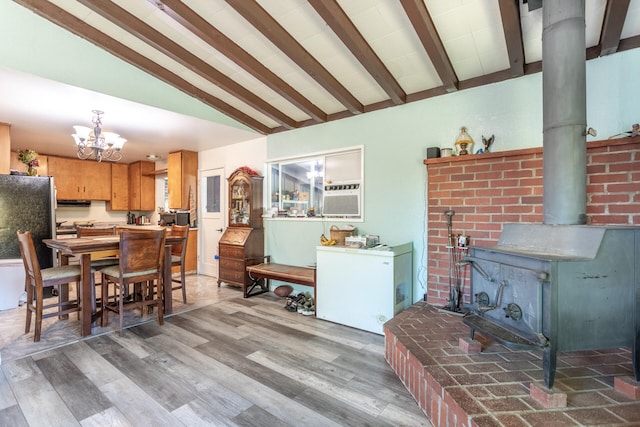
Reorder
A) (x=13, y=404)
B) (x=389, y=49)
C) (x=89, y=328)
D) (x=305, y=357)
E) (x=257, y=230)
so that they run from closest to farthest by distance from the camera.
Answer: (x=13, y=404), (x=305, y=357), (x=389, y=49), (x=89, y=328), (x=257, y=230)

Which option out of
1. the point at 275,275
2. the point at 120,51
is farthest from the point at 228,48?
the point at 275,275

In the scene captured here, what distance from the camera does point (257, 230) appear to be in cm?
448

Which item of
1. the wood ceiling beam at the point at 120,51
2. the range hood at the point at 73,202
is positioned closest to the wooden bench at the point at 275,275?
the wood ceiling beam at the point at 120,51

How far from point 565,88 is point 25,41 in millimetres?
4051

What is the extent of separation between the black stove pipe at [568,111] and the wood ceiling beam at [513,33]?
1.07 ft

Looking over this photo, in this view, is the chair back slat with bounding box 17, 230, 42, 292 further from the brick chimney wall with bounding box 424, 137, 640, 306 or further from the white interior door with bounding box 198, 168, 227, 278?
the brick chimney wall with bounding box 424, 137, 640, 306

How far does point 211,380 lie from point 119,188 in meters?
5.96

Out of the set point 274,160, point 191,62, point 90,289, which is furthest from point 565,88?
point 90,289

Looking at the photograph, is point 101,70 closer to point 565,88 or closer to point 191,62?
point 191,62

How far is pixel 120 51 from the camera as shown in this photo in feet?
9.39

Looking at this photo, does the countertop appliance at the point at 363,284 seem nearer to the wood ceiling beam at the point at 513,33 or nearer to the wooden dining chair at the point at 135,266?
the wooden dining chair at the point at 135,266

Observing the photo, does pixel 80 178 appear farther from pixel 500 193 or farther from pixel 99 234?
pixel 500 193

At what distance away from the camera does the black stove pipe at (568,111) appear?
1655 millimetres

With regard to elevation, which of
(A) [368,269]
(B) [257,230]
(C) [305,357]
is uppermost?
(B) [257,230]
